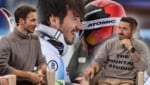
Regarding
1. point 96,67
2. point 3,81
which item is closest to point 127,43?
point 96,67

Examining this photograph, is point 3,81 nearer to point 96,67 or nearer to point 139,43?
point 96,67

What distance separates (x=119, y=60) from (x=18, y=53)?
1143 mm

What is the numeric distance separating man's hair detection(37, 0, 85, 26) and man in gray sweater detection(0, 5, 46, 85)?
75cm

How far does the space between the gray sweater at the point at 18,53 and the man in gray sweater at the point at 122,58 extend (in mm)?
648

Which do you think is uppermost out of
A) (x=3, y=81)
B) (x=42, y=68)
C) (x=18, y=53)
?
(x=18, y=53)

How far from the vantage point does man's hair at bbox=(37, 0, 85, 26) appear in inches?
161

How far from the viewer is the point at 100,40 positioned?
4.06 meters

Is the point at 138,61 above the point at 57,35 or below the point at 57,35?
below

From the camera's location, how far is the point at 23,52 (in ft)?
10.5

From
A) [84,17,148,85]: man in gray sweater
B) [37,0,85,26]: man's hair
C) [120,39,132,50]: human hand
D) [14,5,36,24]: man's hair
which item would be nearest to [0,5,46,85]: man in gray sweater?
[14,5,36,24]: man's hair

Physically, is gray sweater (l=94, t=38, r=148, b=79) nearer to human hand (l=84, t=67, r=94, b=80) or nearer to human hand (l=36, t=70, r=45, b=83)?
human hand (l=84, t=67, r=94, b=80)

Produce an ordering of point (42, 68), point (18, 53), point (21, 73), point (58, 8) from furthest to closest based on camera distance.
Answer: point (58, 8) → point (42, 68) → point (18, 53) → point (21, 73)

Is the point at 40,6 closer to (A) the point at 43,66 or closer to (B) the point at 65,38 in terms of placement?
(B) the point at 65,38

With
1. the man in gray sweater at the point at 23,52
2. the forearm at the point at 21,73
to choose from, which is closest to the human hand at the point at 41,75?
the man in gray sweater at the point at 23,52
